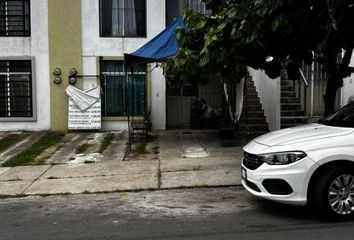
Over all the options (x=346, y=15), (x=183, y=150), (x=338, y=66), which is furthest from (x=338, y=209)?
(x=183, y=150)

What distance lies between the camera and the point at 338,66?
9.62 meters

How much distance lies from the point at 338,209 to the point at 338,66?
4446 millimetres

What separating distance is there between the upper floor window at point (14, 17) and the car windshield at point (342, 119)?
40.5ft

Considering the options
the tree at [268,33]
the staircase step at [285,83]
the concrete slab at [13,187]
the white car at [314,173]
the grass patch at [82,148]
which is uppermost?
the tree at [268,33]

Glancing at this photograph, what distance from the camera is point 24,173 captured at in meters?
10.4

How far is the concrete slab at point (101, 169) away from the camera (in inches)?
394

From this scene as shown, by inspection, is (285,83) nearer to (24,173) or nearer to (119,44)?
(119,44)

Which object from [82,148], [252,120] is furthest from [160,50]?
[252,120]

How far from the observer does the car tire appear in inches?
233

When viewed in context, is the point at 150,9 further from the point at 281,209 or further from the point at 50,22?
the point at 281,209

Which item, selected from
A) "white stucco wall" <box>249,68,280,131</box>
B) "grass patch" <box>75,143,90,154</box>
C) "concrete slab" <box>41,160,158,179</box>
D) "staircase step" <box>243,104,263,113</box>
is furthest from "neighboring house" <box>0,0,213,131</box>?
"concrete slab" <box>41,160,158,179</box>

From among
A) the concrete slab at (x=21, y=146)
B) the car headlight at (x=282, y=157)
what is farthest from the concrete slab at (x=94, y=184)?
the concrete slab at (x=21, y=146)

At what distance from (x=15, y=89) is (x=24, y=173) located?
7.03m

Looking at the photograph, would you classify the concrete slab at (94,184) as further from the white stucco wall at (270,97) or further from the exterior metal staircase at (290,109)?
the exterior metal staircase at (290,109)
